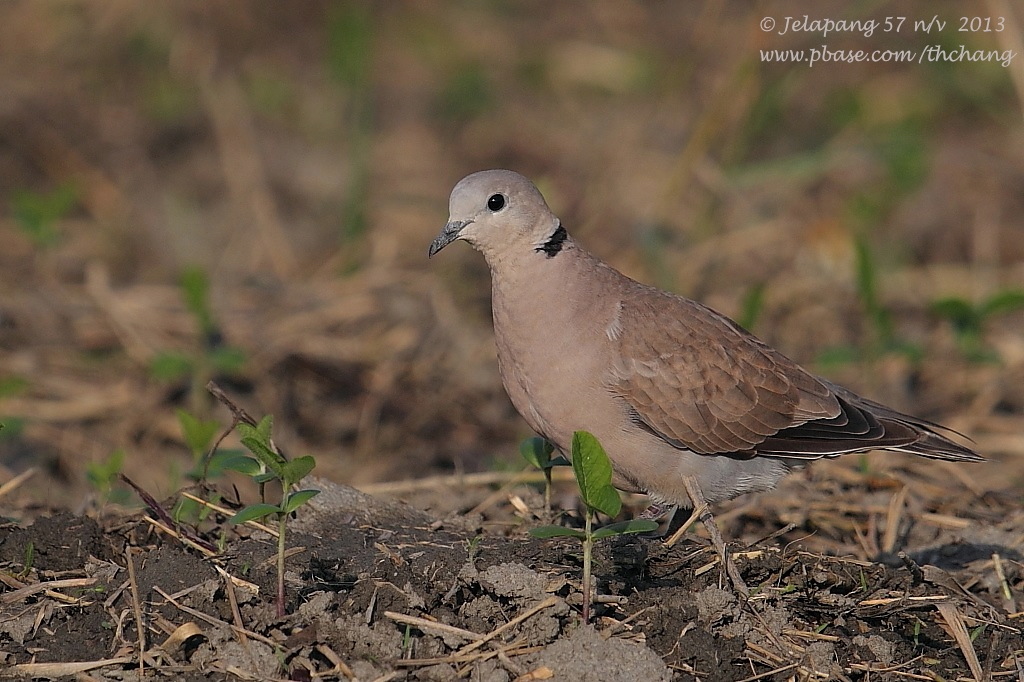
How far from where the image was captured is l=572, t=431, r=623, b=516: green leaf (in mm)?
3037

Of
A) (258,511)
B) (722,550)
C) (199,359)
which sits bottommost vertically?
(722,550)

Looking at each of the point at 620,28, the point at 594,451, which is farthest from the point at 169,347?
the point at 620,28

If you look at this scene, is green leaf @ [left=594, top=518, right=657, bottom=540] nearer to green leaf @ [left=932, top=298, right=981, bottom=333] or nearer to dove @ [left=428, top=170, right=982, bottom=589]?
dove @ [left=428, top=170, right=982, bottom=589]

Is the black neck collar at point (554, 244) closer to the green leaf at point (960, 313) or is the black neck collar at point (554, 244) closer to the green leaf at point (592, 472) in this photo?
the green leaf at point (592, 472)

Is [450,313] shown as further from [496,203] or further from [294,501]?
[294,501]

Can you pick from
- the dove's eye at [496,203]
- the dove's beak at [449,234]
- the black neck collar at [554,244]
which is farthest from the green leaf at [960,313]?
the dove's beak at [449,234]

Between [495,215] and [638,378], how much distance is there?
71cm

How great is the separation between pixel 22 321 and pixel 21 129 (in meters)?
2.75

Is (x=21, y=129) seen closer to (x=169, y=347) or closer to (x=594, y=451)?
(x=169, y=347)

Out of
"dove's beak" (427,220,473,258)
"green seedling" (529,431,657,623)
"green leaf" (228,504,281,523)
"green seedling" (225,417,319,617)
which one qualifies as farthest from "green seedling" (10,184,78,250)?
"green seedling" (529,431,657,623)

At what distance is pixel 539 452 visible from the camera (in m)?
4.02

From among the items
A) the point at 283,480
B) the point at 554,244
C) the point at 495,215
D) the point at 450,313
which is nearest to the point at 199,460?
the point at 283,480

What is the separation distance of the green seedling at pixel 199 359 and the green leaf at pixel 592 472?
2.84 m

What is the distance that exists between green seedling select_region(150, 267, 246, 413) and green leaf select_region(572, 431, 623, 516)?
2.84m
